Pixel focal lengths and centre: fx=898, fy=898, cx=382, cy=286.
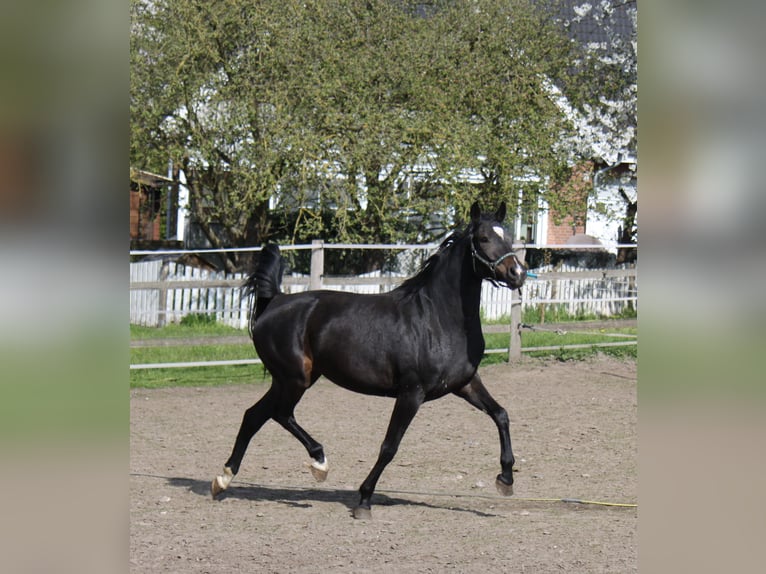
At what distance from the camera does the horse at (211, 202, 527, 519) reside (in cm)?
589

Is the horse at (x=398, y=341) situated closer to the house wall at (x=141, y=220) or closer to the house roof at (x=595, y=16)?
the house wall at (x=141, y=220)

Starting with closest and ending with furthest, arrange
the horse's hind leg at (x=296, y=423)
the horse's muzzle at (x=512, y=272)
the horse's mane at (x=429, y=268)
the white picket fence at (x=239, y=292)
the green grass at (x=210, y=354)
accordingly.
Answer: the horse's muzzle at (x=512, y=272), the horse's mane at (x=429, y=268), the horse's hind leg at (x=296, y=423), the green grass at (x=210, y=354), the white picket fence at (x=239, y=292)

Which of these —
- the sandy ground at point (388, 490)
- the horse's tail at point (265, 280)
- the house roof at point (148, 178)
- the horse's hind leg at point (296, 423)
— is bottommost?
the sandy ground at point (388, 490)

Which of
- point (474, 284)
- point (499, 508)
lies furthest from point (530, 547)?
point (474, 284)

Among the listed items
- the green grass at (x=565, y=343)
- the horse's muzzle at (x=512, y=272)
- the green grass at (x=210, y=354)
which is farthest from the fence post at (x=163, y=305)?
the horse's muzzle at (x=512, y=272)

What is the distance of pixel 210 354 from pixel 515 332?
463cm

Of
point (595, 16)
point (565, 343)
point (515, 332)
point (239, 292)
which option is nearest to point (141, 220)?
point (239, 292)

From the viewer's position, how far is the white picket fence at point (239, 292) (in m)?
13.1

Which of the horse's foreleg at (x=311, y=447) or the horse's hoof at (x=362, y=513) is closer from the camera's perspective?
the horse's hoof at (x=362, y=513)

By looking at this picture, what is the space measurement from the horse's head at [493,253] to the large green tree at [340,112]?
9192 millimetres
